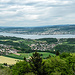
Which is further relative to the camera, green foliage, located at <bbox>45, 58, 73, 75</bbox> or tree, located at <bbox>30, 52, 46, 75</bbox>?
green foliage, located at <bbox>45, 58, 73, 75</bbox>

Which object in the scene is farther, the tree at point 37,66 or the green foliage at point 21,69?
the green foliage at point 21,69

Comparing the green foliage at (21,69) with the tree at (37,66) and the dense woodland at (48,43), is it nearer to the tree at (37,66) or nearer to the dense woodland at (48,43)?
the tree at (37,66)

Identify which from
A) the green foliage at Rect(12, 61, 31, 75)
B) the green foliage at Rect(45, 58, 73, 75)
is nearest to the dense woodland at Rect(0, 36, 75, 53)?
the green foliage at Rect(12, 61, 31, 75)

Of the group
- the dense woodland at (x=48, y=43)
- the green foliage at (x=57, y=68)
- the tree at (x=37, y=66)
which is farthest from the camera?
the dense woodland at (x=48, y=43)

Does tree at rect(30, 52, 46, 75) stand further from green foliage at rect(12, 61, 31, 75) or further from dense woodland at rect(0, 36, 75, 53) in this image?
dense woodland at rect(0, 36, 75, 53)

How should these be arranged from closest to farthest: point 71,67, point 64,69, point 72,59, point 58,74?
point 58,74
point 64,69
point 71,67
point 72,59

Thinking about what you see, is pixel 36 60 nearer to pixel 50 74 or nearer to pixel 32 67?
pixel 32 67

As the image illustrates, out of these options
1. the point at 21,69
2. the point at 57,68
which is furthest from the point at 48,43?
the point at 21,69

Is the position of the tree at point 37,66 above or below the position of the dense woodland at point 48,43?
above

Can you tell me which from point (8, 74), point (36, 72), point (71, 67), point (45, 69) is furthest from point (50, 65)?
point (8, 74)

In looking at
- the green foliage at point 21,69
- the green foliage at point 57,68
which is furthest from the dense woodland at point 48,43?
the green foliage at point 57,68

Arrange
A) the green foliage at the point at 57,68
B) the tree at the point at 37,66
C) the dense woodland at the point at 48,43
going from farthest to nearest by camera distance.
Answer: the dense woodland at the point at 48,43
the green foliage at the point at 57,68
the tree at the point at 37,66
